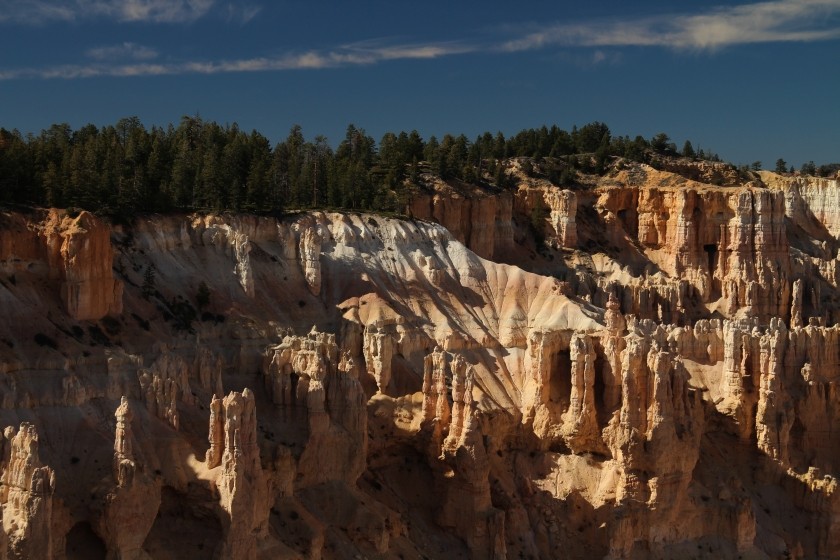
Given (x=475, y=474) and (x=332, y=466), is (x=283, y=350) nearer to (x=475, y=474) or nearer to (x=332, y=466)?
(x=332, y=466)

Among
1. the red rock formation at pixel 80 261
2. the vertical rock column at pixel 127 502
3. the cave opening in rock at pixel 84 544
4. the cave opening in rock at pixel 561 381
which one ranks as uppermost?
the red rock formation at pixel 80 261

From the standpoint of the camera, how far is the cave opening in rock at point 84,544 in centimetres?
4225

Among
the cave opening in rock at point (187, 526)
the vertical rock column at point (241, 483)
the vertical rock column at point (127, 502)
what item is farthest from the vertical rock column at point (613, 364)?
the vertical rock column at point (127, 502)

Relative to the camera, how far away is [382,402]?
63031 millimetres

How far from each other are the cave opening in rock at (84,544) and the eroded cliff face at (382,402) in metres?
0.11

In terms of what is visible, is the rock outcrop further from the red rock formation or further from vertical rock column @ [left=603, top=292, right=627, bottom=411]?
vertical rock column @ [left=603, top=292, right=627, bottom=411]

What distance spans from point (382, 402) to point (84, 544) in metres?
23.0

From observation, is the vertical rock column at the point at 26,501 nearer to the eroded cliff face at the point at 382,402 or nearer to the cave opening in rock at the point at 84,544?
the eroded cliff face at the point at 382,402

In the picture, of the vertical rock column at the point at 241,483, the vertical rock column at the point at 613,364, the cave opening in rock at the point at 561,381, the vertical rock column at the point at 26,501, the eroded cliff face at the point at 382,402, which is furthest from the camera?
the cave opening in rock at the point at 561,381

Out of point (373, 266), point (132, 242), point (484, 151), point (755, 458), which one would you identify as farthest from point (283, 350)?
point (484, 151)

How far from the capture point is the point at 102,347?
165ft

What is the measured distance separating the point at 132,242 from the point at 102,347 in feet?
37.1

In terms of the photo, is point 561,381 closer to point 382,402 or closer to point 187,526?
point 382,402

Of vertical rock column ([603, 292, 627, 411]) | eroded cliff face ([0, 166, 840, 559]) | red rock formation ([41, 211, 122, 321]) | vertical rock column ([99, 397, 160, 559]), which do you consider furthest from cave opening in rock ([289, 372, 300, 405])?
vertical rock column ([603, 292, 627, 411])
